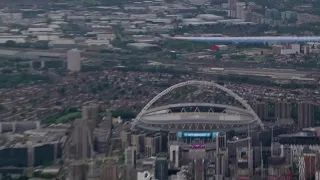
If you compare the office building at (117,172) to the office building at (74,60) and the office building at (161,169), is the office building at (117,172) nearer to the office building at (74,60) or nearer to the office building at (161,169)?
the office building at (161,169)

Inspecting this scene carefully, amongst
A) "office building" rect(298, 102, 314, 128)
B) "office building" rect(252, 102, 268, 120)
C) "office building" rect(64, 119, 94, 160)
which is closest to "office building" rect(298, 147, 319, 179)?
"office building" rect(64, 119, 94, 160)

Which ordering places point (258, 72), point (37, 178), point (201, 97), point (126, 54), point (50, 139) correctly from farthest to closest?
point (126, 54)
point (258, 72)
point (201, 97)
point (50, 139)
point (37, 178)

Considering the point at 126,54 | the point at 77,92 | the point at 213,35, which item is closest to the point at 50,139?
the point at 77,92

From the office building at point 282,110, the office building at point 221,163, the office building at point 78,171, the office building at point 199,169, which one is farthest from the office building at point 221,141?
the office building at point 78,171

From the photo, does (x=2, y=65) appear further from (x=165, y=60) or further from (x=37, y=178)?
(x=37, y=178)

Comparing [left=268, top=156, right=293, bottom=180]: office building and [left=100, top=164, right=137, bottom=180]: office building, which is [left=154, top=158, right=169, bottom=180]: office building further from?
[left=268, top=156, right=293, bottom=180]: office building

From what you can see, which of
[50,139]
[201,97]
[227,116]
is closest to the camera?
[50,139]
